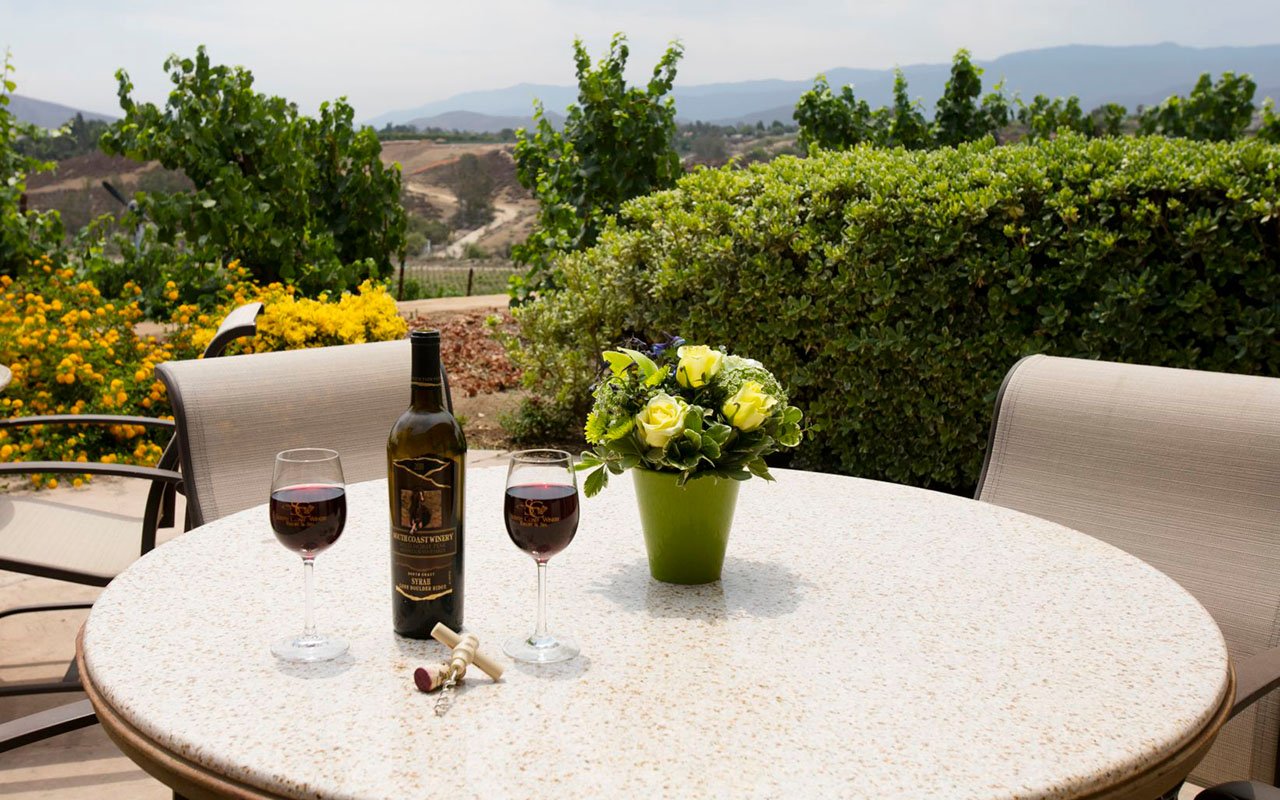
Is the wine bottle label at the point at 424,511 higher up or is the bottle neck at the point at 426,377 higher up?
the bottle neck at the point at 426,377

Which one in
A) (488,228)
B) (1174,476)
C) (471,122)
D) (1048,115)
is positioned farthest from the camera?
(471,122)

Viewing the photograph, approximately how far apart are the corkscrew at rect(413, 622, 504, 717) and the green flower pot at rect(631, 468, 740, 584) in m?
0.42

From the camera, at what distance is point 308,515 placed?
1.42 m

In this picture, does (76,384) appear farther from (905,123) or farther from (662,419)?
(905,123)

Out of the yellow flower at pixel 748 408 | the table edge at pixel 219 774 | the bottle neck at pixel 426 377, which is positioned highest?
the bottle neck at pixel 426 377

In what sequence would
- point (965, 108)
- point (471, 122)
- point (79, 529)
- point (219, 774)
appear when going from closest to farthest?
point (219, 774), point (79, 529), point (965, 108), point (471, 122)

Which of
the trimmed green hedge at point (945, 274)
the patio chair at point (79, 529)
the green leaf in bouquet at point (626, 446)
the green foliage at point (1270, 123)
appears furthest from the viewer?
the green foliage at point (1270, 123)

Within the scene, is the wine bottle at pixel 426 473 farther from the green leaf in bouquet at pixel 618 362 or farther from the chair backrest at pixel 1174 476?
the chair backrest at pixel 1174 476

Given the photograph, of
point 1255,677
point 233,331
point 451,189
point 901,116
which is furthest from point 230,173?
point 451,189

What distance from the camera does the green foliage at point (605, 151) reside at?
Result: 777cm

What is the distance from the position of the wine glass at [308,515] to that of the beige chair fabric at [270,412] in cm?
124

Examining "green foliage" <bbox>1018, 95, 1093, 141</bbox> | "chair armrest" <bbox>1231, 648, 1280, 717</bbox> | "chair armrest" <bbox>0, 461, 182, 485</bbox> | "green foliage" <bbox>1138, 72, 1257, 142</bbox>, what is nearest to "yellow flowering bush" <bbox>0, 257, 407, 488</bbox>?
"chair armrest" <bbox>0, 461, 182, 485</bbox>

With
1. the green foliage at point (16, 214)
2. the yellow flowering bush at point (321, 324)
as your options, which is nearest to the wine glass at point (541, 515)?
the yellow flowering bush at point (321, 324)

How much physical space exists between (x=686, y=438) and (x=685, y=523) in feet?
0.52
